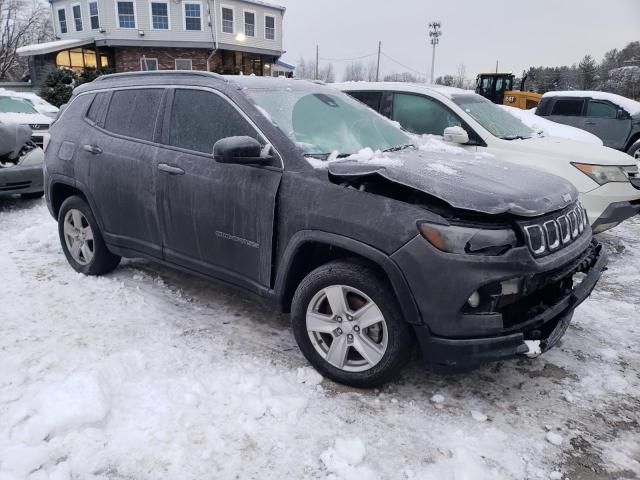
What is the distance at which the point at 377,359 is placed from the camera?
2.82m

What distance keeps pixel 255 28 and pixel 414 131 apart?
95.9 ft

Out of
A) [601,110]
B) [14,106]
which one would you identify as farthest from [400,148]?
[14,106]

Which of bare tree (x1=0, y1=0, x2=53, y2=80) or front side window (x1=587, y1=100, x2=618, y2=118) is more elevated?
bare tree (x1=0, y1=0, x2=53, y2=80)

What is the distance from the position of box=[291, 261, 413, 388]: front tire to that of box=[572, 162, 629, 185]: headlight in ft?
12.4

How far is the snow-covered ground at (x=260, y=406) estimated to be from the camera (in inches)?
94.7

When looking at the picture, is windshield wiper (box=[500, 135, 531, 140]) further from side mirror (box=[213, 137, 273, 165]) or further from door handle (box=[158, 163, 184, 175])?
door handle (box=[158, 163, 184, 175])

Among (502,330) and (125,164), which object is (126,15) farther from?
(502,330)

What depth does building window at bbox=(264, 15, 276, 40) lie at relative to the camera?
107 feet

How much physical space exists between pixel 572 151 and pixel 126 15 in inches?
1186

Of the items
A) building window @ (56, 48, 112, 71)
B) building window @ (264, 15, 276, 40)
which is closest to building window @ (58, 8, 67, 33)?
building window @ (56, 48, 112, 71)

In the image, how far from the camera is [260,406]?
9.13ft

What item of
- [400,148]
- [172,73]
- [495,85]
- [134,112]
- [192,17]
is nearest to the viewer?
[400,148]

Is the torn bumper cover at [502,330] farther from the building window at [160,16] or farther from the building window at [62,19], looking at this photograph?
the building window at [62,19]

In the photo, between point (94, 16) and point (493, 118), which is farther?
point (94, 16)
